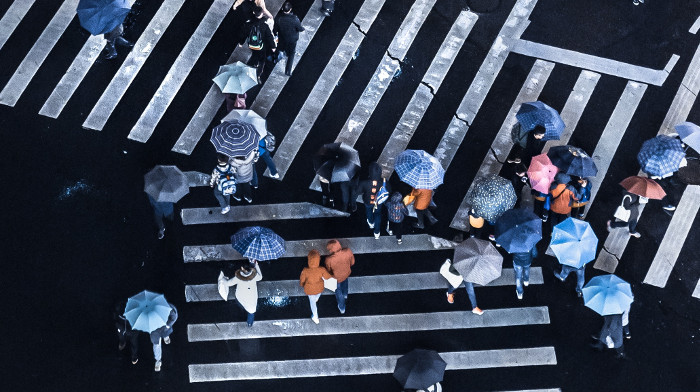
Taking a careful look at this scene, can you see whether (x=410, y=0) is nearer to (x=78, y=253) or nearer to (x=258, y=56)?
(x=258, y=56)

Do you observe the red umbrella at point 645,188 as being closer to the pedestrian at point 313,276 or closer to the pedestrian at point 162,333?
the pedestrian at point 313,276

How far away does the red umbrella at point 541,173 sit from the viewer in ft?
55.2

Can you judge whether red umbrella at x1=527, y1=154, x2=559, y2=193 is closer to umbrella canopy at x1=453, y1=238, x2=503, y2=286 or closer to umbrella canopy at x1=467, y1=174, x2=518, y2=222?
umbrella canopy at x1=467, y1=174, x2=518, y2=222

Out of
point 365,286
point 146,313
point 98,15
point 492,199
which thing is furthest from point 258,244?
point 98,15

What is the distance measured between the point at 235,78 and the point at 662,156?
8733 millimetres

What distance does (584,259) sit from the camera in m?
16.3

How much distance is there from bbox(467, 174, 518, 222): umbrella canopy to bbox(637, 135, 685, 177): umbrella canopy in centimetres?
298

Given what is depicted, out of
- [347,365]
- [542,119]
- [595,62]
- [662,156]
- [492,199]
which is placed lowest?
[347,365]

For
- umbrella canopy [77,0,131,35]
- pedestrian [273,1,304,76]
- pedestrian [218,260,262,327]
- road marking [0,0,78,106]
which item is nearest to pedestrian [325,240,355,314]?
pedestrian [218,260,262,327]

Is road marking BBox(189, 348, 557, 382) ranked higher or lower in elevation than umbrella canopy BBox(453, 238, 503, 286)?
lower

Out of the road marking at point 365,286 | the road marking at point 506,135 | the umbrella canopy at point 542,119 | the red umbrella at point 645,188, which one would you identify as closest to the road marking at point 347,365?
the road marking at point 365,286

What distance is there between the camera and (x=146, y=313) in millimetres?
15602

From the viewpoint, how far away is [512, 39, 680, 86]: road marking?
756 inches

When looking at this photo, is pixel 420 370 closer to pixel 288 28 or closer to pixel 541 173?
pixel 541 173
